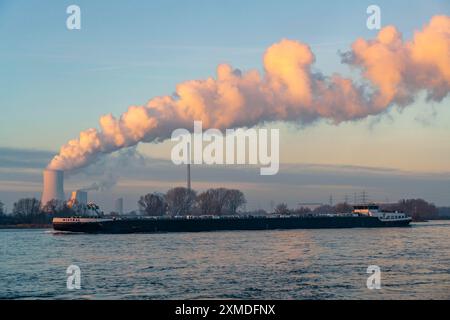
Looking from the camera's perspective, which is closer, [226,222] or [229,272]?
[229,272]

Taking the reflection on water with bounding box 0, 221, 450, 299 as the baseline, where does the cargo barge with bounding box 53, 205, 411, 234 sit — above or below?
above

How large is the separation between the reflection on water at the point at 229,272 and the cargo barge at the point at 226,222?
36058 mm

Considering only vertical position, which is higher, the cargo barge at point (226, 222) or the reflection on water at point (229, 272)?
the cargo barge at point (226, 222)

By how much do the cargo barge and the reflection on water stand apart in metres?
36.1

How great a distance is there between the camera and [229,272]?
39.4 meters

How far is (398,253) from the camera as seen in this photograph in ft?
170

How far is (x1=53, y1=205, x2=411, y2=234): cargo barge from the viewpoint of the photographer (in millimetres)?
94875

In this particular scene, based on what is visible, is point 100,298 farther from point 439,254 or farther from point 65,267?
point 439,254

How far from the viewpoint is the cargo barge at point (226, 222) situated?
311 ft

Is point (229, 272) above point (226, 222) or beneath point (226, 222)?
beneath

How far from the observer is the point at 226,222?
106 metres

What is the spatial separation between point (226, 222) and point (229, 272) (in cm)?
6624

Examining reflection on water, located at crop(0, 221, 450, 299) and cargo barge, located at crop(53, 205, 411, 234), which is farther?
cargo barge, located at crop(53, 205, 411, 234)
